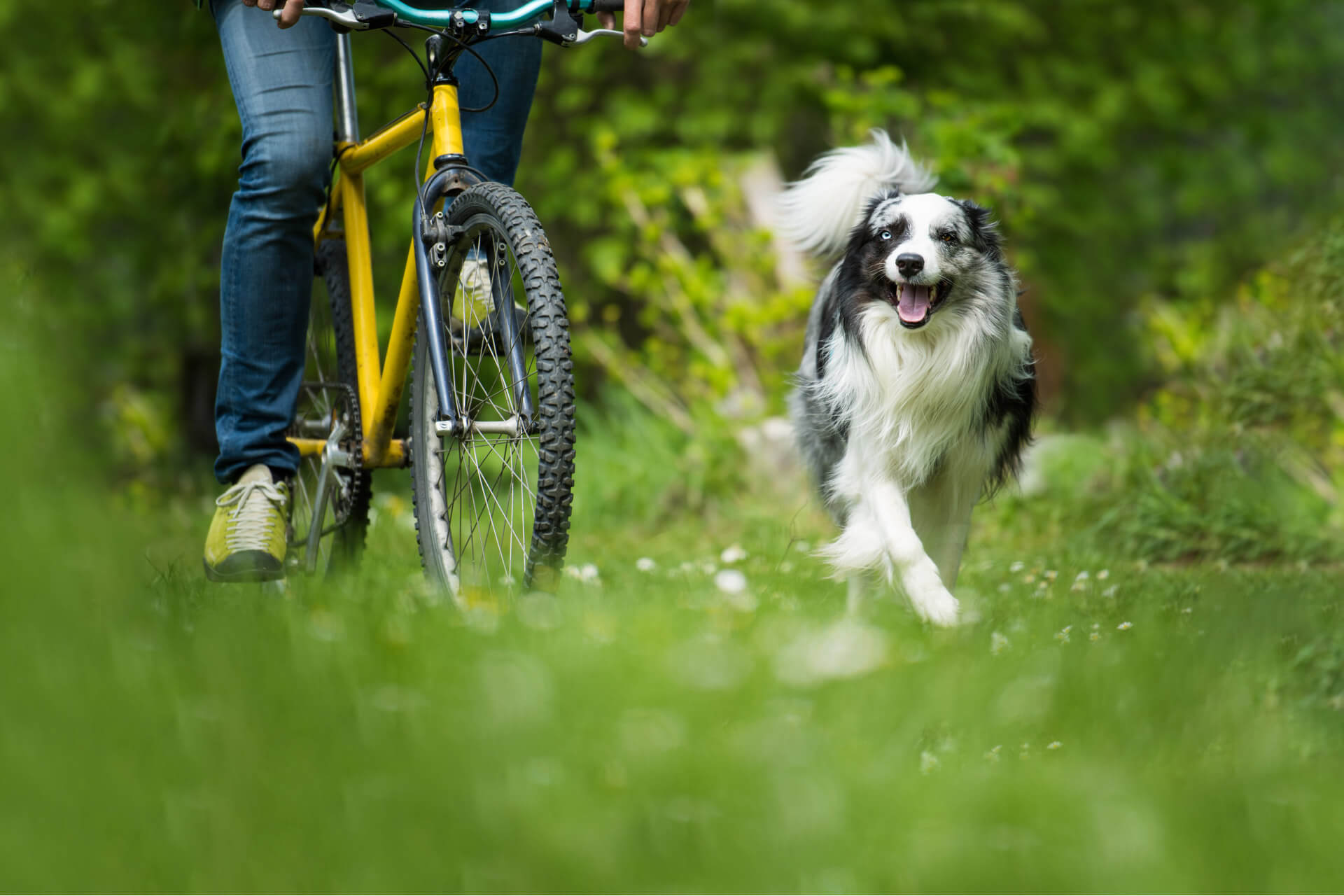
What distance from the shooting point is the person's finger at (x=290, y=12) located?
84.1 inches

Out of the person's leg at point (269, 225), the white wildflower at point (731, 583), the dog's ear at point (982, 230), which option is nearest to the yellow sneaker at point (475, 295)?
the person's leg at point (269, 225)

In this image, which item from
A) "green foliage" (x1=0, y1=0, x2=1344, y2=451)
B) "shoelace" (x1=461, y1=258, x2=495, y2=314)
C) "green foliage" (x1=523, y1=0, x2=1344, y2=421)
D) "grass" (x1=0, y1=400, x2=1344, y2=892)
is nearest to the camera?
"grass" (x1=0, y1=400, x2=1344, y2=892)

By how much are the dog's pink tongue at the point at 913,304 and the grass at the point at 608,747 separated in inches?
31.1

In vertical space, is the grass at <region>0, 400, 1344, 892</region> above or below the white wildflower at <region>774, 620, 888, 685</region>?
above

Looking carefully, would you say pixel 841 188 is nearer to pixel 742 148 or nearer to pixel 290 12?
pixel 290 12

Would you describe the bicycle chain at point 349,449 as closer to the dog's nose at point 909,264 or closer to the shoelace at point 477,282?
the shoelace at point 477,282

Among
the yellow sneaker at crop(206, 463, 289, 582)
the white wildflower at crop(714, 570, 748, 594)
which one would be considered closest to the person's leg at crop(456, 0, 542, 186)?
the yellow sneaker at crop(206, 463, 289, 582)

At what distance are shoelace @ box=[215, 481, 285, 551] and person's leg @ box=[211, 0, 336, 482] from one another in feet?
0.23

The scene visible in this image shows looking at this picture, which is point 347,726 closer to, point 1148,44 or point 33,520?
point 33,520

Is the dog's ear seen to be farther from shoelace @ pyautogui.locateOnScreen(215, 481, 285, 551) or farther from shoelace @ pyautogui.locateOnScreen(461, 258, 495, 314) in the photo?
shoelace @ pyautogui.locateOnScreen(215, 481, 285, 551)

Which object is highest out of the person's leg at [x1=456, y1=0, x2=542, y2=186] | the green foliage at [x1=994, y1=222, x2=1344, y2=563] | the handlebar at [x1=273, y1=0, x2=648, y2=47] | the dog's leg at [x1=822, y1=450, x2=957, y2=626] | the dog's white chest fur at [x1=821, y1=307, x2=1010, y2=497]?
the handlebar at [x1=273, y1=0, x2=648, y2=47]

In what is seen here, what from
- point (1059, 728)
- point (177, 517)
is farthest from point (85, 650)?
point (177, 517)

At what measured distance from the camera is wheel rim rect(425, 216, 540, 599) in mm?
2289

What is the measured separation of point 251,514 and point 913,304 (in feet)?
4.83
